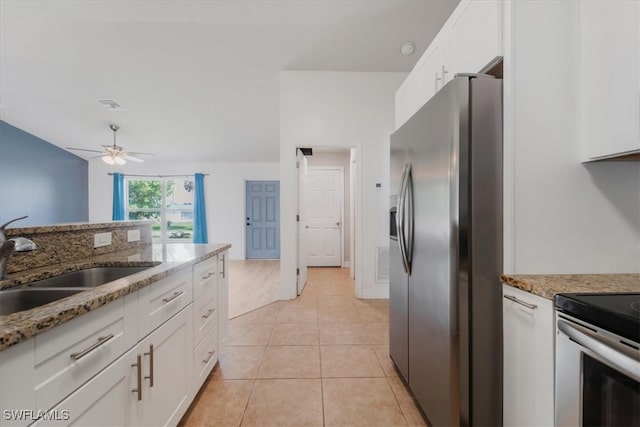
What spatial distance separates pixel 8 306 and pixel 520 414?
6.52 feet

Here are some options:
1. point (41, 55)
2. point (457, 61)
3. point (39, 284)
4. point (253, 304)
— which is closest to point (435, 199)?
point (457, 61)

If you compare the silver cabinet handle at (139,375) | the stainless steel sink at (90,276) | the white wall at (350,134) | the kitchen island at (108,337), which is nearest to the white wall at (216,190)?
the white wall at (350,134)

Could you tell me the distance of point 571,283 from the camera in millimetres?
1023

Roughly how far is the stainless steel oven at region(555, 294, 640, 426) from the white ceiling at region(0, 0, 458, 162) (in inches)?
113

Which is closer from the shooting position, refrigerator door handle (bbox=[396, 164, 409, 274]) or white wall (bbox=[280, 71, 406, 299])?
refrigerator door handle (bbox=[396, 164, 409, 274])

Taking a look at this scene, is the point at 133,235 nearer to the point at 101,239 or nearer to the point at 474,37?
the point at 101,239

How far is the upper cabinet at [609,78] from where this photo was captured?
0.99 metres

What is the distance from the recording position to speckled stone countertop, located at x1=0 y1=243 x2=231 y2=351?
2.07ft

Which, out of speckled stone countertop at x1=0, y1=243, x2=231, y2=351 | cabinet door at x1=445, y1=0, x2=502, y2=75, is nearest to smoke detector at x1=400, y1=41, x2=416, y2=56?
cabinet door at x1=445, y1=0, x2=502, y2=75

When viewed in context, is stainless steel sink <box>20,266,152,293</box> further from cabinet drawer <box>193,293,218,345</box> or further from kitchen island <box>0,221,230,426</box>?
cabinet drawer <box>193,293,218,345</box>

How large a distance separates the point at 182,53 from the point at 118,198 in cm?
487

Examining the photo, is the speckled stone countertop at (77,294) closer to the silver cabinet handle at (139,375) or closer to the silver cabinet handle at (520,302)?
the silver cabinet handle at (139,375)

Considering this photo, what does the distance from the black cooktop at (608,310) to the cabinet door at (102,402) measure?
146cm

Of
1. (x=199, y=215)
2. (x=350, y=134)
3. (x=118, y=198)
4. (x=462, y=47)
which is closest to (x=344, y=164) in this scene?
(x=350, y=134)
